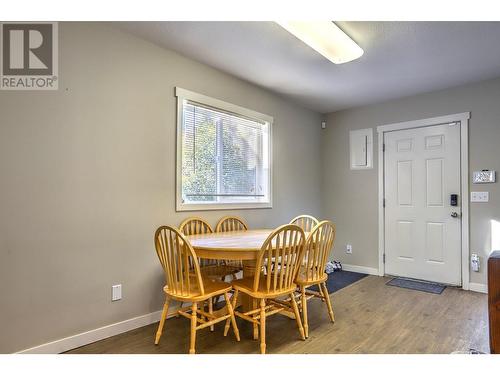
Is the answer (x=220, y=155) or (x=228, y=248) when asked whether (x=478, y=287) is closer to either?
(x=228, y=248)

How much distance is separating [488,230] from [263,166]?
104 inches

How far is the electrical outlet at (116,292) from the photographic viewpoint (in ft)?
7.64

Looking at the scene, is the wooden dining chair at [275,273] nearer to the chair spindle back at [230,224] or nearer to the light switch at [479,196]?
the chair spindle back at [230,224]

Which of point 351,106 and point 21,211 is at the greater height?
point 351,106

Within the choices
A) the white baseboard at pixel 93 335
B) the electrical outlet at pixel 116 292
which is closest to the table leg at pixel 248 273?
the white baseboard at pixel 93 335

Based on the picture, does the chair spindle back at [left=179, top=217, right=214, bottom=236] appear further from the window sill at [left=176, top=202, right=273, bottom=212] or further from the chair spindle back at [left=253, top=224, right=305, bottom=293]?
the chair spindle back at [left=253, top=224, right=305, bottom=293]

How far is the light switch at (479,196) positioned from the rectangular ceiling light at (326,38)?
7.22 ft

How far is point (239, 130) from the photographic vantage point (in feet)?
11.2

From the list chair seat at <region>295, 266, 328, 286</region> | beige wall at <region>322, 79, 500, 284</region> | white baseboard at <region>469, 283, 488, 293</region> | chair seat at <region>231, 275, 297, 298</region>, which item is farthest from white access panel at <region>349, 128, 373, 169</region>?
chair seat at <region>231, 275, 297, 298</region>

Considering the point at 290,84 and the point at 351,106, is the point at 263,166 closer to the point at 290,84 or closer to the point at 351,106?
the point at 290,84

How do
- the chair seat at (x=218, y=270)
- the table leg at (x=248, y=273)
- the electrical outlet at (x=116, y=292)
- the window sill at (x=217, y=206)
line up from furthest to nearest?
the window sill at (x=217, y=206), the chair seat at (x=218, y=270), the table leg at (x=248, y=273), the electrical outlet at (x=116, y=292)

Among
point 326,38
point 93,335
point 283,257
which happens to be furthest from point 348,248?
point 93,335

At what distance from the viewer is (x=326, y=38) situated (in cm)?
236
